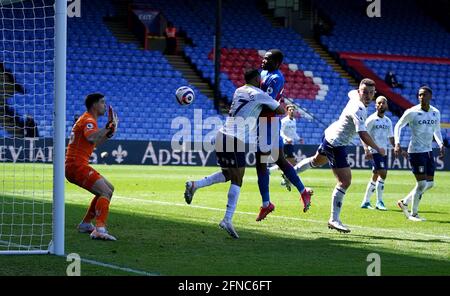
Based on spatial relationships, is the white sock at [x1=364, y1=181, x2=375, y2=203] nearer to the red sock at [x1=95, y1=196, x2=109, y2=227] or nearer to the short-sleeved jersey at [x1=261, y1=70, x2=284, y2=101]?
the short-sleeved jersey at [x1=261, y1=70, x2=284, y2=101]

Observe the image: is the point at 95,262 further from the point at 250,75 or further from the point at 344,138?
the point at 344,138

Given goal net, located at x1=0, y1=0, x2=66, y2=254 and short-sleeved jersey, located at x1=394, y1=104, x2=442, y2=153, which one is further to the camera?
short-sleeved jersey, located at x1=394, y1=104, x2=442, y2=153

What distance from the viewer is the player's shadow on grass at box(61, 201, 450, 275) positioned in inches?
370

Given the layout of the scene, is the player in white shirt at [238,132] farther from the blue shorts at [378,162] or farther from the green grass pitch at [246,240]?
the blue shorts at [378,162]

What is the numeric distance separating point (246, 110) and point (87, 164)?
A: 2.14 m

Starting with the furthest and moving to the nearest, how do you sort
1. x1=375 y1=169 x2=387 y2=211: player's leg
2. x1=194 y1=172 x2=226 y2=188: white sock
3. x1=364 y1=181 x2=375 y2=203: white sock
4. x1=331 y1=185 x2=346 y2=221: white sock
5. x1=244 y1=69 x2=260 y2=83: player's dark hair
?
x1=364 y1=181 x2=375 y2=203: white sock < x1=375 y1=169 x2=387 y2=211: player's leg < x1=331 y1=185 x2=346 y2=221: white sock < x1=194 y1=172 x2=226 y2=188: white sock < x1=244 y1=69 x2=260 y2=83: player's dark hair

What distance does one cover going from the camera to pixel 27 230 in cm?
1260

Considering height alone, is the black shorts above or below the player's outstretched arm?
below

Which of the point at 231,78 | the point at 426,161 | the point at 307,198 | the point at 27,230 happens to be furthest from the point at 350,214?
the point at 231,78

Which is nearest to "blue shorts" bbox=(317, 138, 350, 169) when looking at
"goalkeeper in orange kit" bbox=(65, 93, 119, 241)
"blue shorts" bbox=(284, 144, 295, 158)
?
"goalkeeper in orange kit" bbox=(65, 93, 119, 241)

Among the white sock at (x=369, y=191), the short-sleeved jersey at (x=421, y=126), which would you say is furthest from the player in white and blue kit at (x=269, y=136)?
the white sock at (x=369, y=191)

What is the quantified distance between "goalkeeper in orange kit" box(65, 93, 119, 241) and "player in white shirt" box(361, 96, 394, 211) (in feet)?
19.8
